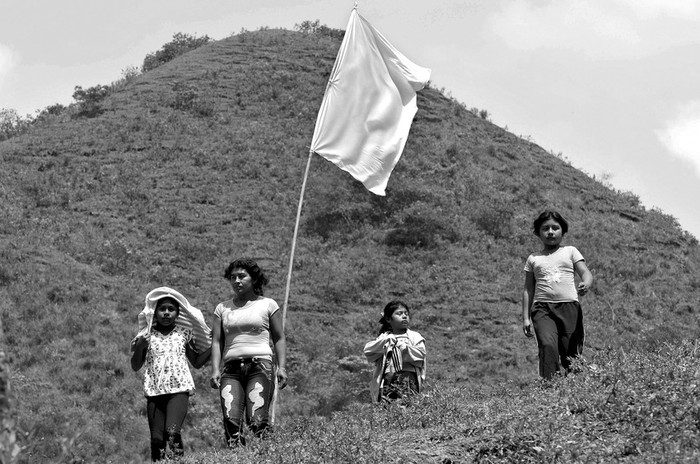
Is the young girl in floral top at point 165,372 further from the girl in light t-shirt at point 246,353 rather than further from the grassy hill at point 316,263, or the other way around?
the grassy hill at point 316,263

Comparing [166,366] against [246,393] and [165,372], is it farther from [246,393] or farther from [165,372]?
[246,393]

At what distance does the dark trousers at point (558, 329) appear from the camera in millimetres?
6875

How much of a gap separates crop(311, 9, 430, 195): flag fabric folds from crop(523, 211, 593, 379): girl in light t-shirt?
4157 millimetres

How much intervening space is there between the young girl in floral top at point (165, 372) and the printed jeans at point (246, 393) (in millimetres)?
249

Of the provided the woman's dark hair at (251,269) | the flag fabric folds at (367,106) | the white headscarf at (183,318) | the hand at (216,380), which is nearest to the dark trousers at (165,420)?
the hand at (216,380)

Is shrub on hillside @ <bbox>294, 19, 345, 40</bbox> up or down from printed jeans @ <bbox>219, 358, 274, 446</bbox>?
up

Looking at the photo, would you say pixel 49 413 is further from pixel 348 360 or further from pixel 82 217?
pixel 82 217

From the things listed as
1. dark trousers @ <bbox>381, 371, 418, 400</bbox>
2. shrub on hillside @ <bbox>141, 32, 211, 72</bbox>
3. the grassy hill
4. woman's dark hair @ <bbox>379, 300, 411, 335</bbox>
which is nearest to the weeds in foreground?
the grassy hill

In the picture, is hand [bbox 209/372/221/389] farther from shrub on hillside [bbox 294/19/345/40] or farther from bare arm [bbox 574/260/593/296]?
shrub on hillside [bbox 294/19/345/40]

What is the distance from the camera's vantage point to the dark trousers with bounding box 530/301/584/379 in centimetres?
688

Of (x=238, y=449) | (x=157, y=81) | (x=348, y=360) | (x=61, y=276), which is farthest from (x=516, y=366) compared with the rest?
(x=157, y=81)

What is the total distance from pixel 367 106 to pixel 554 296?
5122mm

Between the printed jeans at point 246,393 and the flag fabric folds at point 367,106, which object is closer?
the printed jeans at point 246,393

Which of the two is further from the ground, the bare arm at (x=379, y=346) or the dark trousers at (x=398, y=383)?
the bare arm at (x=379, y=346)
